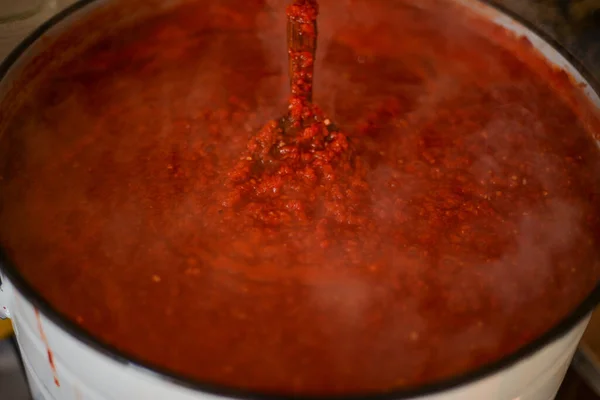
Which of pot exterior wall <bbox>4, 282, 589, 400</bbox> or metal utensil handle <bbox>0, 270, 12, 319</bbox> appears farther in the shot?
metal utensil handle <bbox>0, 270, 12, 319</bbox>

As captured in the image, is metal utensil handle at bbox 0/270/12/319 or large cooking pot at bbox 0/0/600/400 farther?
metal utensil handle at bbox 0/270/12/319

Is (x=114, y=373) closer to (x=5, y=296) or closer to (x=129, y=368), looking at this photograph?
(x=129, y=368)

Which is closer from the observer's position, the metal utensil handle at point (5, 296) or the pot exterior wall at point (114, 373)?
the pot exterior wall at point (114, 373)

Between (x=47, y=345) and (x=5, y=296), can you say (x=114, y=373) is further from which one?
(x=5, y=296)

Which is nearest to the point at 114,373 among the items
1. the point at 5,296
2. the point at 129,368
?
the point at 129,368

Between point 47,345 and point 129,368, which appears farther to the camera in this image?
point 47,345

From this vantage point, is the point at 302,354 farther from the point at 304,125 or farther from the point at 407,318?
the point at 304,125

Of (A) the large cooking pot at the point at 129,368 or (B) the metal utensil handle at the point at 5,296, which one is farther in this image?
(B) the metal utensil handle at the point at 5,296
